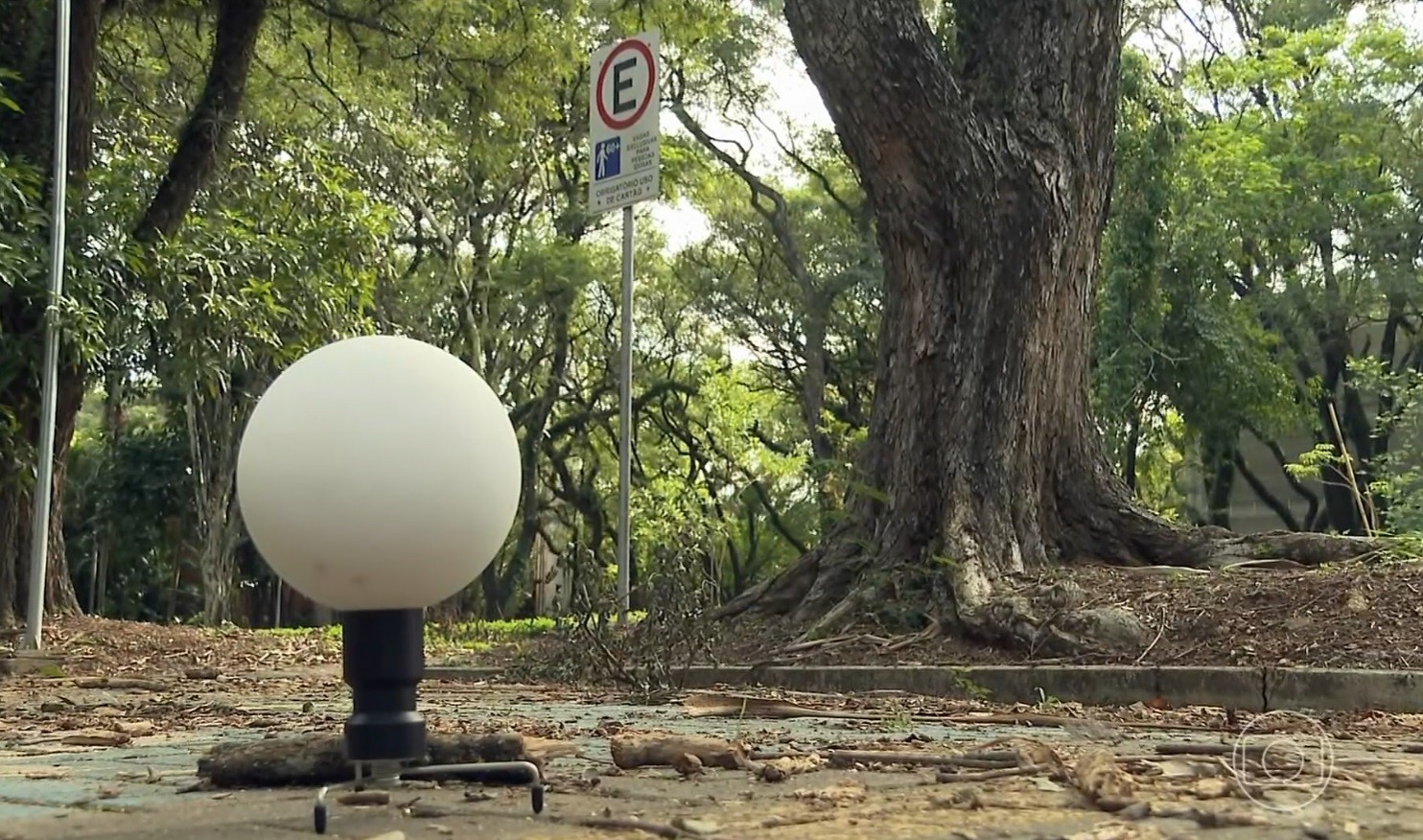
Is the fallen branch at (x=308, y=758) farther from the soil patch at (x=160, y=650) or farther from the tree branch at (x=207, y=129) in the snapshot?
the tree branch at (x=207, y=129)

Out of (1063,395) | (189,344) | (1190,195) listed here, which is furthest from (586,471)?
(1063,395)

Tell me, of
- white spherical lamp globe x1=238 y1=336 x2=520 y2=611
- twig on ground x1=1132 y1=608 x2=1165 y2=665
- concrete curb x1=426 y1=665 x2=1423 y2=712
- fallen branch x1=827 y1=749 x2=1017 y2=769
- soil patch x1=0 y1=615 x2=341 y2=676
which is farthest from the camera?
soil patch x1=0 y1=615 x2=341 y2=676

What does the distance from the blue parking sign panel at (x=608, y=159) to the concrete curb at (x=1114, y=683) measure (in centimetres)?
258

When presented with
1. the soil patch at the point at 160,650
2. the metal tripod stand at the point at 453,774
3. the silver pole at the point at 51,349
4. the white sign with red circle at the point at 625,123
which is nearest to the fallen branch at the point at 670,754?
the metal tripod stand at the point at 453,774

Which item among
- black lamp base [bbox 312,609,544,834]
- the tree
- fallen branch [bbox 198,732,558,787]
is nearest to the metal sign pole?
the tree

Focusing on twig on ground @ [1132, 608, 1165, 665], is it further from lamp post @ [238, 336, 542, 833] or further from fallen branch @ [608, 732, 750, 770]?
lamp post @ [238, 336, 542, 833]

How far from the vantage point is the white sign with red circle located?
682 centimetres

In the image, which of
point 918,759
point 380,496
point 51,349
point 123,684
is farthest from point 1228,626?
point 51,349

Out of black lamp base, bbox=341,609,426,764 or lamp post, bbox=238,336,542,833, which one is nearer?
lamp post, bbox=238,336,542,833

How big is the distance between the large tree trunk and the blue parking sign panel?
1.06m

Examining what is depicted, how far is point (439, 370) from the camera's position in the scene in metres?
2.15

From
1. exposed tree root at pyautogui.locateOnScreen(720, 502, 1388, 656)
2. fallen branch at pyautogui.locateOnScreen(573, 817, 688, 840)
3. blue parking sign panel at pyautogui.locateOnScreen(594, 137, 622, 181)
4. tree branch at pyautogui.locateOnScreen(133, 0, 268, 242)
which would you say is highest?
tree branch at pyautogui.locateOnScreen(133, 0, 268, 242)

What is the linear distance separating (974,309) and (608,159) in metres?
2.01

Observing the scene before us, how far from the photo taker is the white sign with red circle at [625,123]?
6.82 meters
